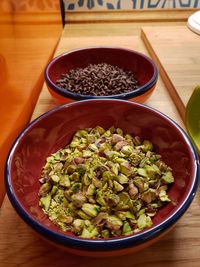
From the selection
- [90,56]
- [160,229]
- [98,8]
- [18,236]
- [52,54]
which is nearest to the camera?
[160,229]

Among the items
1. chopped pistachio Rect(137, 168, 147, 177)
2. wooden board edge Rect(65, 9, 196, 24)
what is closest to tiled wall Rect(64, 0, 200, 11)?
wooden board edge Rect(65, 9, 196, 24)

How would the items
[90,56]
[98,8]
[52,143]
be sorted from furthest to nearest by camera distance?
[98,8] < [90,56] < [52,143]

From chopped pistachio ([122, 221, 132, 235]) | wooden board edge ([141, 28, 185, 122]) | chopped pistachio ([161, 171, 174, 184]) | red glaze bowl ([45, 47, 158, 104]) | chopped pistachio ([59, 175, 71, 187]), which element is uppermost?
red glaze bowl ([45, 47, 158, 104])

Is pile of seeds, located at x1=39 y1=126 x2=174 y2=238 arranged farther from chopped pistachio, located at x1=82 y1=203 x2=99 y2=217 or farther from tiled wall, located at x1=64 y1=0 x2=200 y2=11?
tiled wall, located at x1=64 y1=0 x2=200 y2=11

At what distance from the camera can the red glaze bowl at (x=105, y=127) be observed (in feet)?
1.15

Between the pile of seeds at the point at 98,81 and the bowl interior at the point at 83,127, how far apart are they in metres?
0.10

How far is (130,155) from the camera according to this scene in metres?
0.51

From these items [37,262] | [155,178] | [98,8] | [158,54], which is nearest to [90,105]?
[155,178]

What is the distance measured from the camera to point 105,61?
0.84 metres

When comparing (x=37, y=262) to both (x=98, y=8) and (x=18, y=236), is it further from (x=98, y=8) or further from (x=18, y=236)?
(x=98, y=8)

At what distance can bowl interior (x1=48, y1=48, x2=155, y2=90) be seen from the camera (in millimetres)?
755

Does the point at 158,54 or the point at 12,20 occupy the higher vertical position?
the point at 12,20

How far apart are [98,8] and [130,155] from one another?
35.8 inches

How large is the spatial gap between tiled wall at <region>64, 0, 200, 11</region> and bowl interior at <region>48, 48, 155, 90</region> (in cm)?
47
